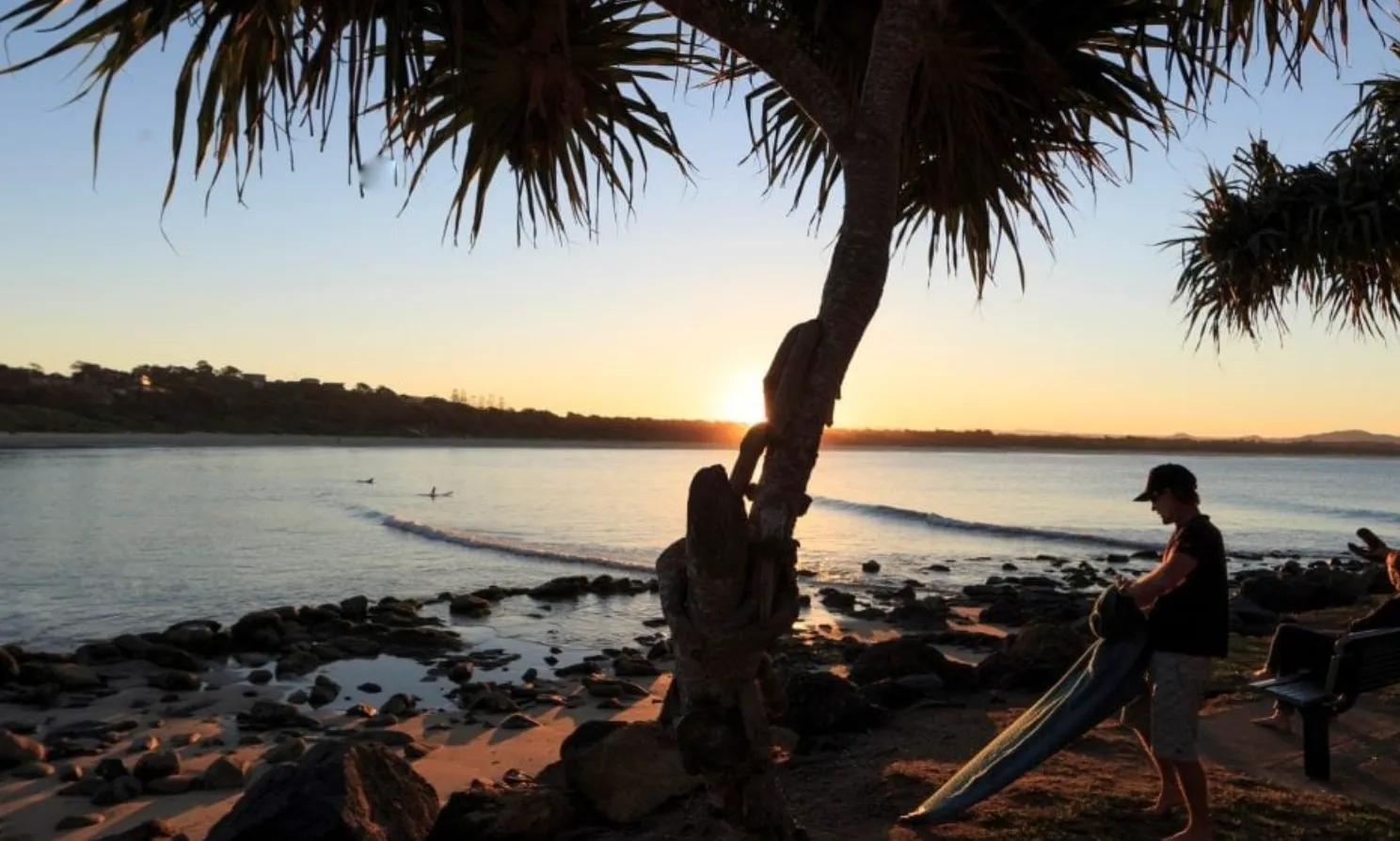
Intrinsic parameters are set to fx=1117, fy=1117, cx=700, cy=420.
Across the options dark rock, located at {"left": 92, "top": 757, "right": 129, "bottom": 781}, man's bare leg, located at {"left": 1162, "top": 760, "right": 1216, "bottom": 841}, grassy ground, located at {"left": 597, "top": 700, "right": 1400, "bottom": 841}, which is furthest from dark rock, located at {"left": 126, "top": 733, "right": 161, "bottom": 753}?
man's bare leg, located at {"left": 1162, "top": 760, "right": 1216, "bottom": 841}

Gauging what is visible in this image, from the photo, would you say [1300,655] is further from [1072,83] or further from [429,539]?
[429,539]

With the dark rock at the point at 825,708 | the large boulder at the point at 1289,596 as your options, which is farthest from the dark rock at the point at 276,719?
the large boulder at the point at 1289,596

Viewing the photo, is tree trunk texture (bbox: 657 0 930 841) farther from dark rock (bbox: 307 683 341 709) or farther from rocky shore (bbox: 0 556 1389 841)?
dark rock (bbox: 307 683 341 709)

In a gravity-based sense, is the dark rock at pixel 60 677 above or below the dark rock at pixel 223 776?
below

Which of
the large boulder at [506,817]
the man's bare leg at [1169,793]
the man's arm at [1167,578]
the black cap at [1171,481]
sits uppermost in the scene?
the black cap at [1171,481]

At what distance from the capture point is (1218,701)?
6.64m

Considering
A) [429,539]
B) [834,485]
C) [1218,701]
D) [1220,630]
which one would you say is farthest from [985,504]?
[1220,630]

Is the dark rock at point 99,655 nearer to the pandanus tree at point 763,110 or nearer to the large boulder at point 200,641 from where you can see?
the large boulder at point 200,641

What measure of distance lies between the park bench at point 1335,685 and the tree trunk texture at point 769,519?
9.97 feet

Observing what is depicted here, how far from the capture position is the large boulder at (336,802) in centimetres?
446

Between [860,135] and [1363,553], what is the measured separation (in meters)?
3.78

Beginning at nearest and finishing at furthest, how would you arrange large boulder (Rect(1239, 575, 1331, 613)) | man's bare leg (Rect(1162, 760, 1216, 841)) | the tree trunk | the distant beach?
the tree trunk → man's bare leg (Rect(1162, 760, 1216, 841)) → large boulder (Rect(1239, 575, 1331, 613)) → the distant beach

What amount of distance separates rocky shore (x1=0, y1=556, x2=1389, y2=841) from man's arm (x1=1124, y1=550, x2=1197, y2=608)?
231 centimetres

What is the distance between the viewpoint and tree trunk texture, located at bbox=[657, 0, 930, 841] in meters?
2.81
